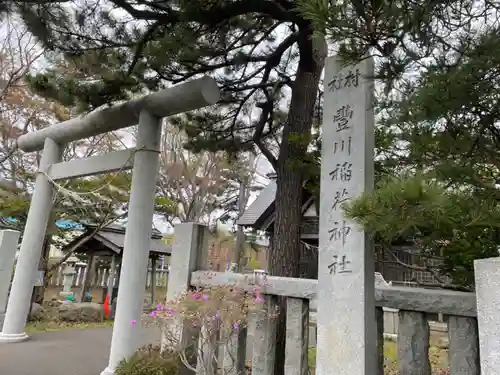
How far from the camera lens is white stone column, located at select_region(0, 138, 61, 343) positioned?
480 centimetres

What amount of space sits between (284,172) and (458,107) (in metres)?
2.41

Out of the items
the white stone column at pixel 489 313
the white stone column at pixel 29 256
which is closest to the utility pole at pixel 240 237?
the white stone column at pixel 29 256

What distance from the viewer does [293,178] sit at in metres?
3.94

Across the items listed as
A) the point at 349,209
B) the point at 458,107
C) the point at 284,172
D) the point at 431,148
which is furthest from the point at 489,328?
the point at 284,172

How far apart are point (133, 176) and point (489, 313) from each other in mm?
3541

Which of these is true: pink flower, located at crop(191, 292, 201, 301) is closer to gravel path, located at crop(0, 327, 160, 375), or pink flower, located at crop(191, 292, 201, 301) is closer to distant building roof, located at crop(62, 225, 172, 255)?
gravel path, located at crop(0, 327, 160, 375)

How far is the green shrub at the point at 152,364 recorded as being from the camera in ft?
9.26

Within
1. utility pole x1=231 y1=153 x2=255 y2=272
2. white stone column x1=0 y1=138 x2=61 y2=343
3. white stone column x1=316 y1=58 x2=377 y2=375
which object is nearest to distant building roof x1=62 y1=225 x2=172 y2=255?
white stone column x1=0 y1=138 x2=61 y2=343

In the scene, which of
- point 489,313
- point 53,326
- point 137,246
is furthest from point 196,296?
point 53,326

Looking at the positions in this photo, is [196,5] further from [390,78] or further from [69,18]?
[390,78]

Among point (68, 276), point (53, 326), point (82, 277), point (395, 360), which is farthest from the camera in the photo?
point (82, 277)

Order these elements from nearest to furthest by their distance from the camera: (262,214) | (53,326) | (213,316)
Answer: (213,316) → (53,326) → (262,214)

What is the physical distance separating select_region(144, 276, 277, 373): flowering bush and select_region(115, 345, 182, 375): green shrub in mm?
134

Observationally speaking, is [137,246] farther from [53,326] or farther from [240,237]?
[240,237]
